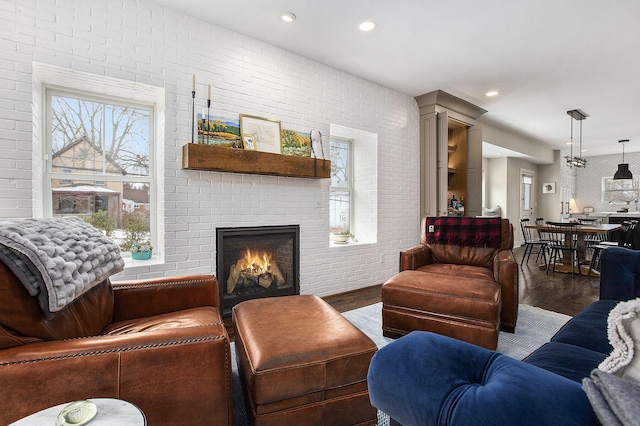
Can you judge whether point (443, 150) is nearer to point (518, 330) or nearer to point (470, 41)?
point (470, 41)

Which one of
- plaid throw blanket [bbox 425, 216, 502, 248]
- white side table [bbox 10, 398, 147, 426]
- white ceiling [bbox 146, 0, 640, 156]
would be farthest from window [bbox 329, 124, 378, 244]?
white side table [bbox 10, 398, 147, 426]

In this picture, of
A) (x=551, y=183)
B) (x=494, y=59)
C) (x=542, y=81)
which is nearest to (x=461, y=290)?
(x=494, y=59)

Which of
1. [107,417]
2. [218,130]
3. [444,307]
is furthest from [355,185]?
[107,417]

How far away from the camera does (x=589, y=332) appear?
136cm

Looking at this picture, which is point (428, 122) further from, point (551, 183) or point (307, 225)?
point (551, 183)

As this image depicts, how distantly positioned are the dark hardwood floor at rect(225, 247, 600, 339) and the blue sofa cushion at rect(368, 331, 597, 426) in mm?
2286

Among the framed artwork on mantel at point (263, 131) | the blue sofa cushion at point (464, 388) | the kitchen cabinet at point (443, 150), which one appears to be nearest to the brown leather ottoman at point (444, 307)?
the blue sofa cushion at point (464, 388)

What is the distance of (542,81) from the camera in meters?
4.00

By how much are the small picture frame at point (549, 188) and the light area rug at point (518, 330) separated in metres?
7.36

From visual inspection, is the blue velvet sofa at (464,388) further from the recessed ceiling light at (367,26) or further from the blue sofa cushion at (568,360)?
the recessed ceiling light at (367,26)

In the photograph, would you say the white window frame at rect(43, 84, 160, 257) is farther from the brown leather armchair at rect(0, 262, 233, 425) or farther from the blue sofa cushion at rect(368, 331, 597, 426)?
the blue sofa cushion at rect(368, 331, 597, 426)

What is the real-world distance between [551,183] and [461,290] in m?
8.86

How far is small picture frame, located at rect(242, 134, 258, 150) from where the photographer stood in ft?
9.57

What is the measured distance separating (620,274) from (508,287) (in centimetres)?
70
